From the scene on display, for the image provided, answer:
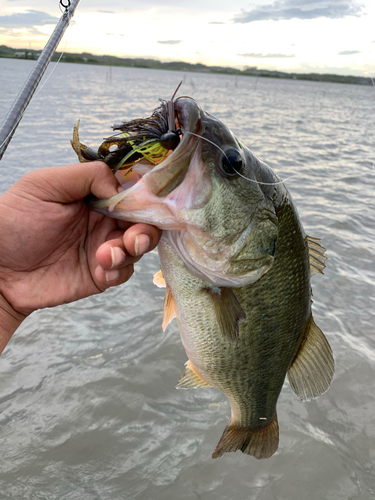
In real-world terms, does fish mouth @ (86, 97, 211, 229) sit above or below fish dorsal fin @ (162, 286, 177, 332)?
above

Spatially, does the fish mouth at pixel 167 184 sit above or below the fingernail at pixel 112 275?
above

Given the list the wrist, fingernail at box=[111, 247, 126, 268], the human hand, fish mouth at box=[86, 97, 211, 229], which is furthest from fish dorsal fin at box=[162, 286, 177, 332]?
the wrist

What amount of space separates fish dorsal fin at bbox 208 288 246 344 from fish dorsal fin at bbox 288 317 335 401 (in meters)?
0.59

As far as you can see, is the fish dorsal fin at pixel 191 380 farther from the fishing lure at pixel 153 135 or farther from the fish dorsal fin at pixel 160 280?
the fishing lure at pixel 153 135

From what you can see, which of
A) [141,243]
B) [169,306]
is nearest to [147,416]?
[169,306]

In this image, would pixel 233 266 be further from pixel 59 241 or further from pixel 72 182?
pixel 59 241

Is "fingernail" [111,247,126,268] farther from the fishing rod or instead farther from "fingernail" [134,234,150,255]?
the fishing rod

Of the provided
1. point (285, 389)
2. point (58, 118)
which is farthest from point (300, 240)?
point (58, 118)

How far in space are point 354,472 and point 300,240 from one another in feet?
7.91

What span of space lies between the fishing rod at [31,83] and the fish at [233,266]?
1.73ft

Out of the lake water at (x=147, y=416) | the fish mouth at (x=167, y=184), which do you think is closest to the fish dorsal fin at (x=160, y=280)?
the fish mouth at (x=167, y=184)

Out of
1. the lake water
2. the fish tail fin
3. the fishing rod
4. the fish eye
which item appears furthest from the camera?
the lake water

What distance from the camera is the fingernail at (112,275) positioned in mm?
1883

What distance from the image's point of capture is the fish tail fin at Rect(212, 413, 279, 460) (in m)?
2.47
